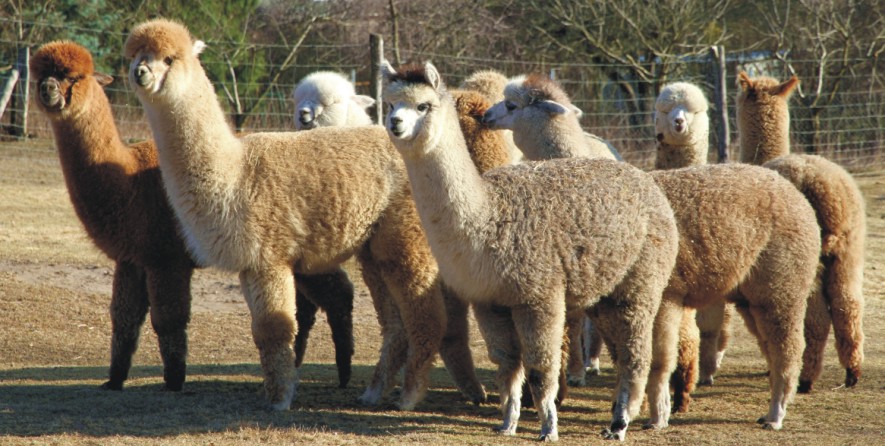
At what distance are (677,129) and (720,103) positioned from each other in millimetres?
7435

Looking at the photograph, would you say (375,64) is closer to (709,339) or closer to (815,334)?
(709,339)

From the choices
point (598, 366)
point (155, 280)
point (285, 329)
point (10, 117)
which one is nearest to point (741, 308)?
point (598, 366)

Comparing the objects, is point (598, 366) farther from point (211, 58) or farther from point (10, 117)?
point (211, 58)

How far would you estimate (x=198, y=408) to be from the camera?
663cm

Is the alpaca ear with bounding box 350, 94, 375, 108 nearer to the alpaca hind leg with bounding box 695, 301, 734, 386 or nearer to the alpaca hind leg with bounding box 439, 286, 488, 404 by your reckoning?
the alpaca hind leg with bounding box 439, 286, 488, 404

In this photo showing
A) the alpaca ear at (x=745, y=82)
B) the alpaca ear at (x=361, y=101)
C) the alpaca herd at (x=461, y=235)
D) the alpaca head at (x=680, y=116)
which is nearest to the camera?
the alpaca herd at (x=461, y=235)

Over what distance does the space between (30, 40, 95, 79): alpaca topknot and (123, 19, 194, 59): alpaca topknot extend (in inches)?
30.0

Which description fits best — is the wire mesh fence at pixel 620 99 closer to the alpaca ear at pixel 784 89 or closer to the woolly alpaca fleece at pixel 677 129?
the woolly alpaca fleece at pixel 677 129

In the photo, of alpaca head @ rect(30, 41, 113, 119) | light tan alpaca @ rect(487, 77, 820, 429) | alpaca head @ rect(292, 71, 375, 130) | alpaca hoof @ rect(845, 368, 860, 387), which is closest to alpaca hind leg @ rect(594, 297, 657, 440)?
light tan alpaca @ rect(487, 77, 820, 429)

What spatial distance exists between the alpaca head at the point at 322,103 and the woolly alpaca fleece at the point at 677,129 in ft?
9.73

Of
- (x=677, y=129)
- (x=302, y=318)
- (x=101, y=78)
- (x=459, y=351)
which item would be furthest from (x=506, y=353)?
(x=677, y=129)

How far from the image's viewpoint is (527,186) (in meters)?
6.14

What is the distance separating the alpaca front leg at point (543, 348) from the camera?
5797mm

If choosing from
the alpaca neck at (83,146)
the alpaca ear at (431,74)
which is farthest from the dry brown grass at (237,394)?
the alpaca ear at (431,74)
